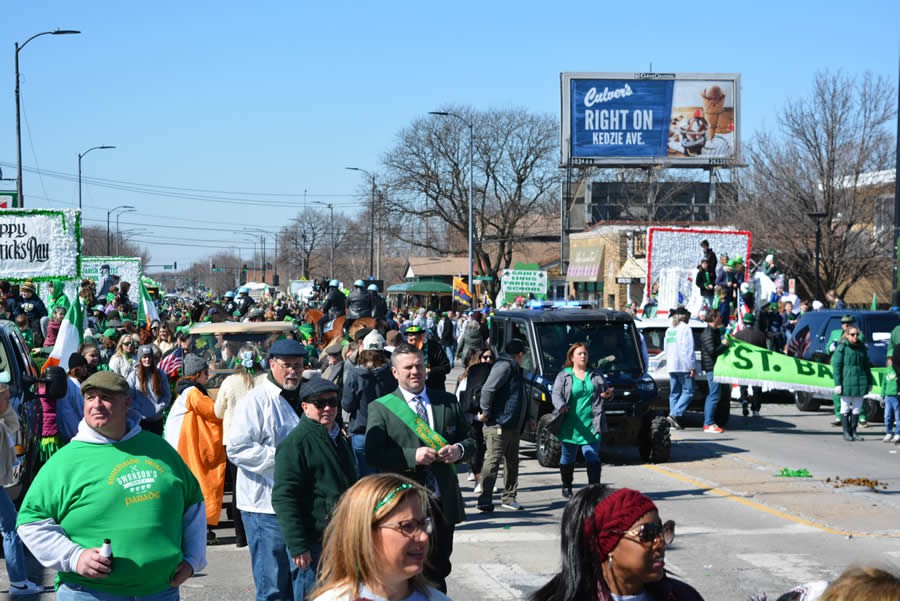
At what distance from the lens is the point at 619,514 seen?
3.74 m

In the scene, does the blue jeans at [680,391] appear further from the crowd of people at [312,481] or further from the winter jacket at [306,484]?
the winter jacket at [306,484]

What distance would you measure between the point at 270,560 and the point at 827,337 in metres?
17.1

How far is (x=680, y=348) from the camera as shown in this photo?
17953 millimetres

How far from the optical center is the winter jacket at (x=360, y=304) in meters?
20.8

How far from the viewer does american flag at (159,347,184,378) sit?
14.2 m

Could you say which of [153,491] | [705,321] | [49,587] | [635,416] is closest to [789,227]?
[705,321]

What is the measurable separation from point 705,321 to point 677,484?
20.6 feet

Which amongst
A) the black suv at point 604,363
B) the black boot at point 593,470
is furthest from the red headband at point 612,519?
the black suv at point 604,363

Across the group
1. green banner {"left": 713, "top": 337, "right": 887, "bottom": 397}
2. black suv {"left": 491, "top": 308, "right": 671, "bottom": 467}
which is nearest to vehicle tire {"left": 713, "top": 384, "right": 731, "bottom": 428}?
green banner {"left": 713, "top": 337, "right": 887, "bottom": 397}

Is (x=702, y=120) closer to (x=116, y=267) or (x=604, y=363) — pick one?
(x=116, y=267)

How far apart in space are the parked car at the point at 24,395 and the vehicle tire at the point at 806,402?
1519 centimetres

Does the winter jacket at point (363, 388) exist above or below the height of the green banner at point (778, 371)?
above

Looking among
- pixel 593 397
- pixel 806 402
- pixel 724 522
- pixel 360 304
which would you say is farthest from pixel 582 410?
pixel 806 402

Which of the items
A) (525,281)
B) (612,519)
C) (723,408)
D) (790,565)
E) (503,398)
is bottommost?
(790,565)
